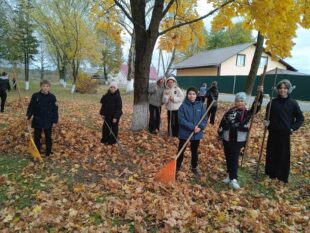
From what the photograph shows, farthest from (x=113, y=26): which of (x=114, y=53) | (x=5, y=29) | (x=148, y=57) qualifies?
(x=114, y=53)

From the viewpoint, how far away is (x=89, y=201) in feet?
15.0

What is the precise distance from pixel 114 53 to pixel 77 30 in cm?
2937

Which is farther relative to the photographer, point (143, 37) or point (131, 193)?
point (143, 37)

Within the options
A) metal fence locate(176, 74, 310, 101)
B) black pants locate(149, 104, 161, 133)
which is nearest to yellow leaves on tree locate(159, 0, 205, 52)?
black pants locate(149, 104, 161, 133)

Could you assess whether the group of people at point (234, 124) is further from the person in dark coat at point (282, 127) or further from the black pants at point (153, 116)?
the black pants at point (153, 116)

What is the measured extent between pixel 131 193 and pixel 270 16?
4.96 meters

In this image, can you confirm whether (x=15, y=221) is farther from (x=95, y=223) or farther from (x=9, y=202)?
(x=95, y=223)

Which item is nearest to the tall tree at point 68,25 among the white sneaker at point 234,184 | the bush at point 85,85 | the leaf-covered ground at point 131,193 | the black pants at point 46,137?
the bush at point 85,85

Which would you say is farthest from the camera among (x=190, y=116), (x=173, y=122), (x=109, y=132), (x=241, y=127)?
(x=173, y=122)

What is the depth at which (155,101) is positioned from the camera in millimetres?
8234

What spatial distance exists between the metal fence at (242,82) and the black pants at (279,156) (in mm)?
20742

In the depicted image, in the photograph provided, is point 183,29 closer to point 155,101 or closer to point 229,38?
point 155,101

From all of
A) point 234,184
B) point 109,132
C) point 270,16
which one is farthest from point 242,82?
point 234,184

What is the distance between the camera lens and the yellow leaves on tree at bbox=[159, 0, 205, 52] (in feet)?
31.4
